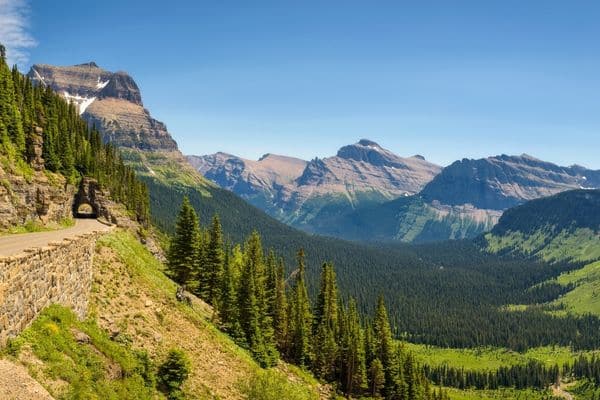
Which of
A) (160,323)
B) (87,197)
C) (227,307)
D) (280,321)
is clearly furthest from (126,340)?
(87,197)

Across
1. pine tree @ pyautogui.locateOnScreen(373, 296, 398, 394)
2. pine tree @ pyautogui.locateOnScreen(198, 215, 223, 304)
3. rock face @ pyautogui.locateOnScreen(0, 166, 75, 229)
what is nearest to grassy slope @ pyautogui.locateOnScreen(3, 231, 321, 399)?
pine tree @ pyautogui.locateOnScreen(198, 215, 223, 304)

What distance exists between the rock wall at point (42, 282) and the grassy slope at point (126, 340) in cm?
99

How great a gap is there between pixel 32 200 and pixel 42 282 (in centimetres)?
5227

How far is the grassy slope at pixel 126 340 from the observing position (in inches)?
972

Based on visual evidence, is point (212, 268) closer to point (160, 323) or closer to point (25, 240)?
point (160, 323)

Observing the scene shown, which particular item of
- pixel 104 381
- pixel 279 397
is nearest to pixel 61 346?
pixel 104 381

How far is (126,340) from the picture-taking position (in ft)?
124

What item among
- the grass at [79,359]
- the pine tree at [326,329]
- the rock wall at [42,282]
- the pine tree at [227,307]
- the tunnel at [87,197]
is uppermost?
the tunnel at [87,197]

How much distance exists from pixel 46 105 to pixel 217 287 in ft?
232

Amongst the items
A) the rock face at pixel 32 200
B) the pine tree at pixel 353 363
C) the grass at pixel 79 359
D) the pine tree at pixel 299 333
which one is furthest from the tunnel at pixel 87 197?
the grass at pixel 79 359

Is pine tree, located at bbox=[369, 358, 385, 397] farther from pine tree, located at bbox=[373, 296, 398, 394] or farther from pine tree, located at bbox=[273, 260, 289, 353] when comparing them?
pine tree, located at bbox=[273, 260, 289, 353]

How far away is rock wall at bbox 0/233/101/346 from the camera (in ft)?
71.9

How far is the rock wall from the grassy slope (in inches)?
39.2

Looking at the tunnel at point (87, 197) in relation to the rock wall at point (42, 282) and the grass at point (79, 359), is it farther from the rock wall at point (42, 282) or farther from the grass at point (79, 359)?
the grass at point (79, 359)
